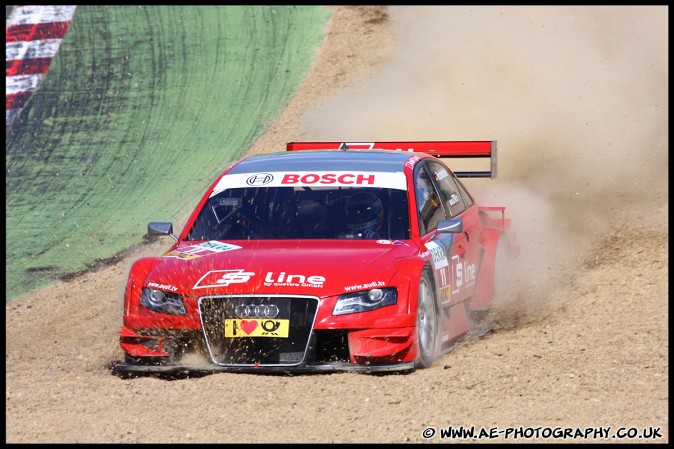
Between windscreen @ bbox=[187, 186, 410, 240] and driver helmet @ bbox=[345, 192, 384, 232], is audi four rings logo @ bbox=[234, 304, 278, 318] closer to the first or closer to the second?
windscreen @ bbox=[187, 186, 410, 240]

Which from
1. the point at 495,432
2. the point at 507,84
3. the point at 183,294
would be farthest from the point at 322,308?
the point at 507,84

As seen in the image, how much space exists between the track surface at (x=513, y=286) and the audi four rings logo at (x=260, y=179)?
1.56 meters

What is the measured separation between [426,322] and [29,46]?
47.6 ft

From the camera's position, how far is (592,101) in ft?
56.0

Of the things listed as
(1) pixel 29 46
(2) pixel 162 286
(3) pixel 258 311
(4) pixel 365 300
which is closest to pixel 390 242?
(4) pixel 365 300

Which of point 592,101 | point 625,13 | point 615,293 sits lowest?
point 615,293

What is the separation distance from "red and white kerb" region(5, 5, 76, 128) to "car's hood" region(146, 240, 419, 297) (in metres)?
10.8

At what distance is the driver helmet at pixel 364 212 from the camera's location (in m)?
8.00

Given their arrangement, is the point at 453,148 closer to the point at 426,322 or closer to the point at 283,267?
the point at 426,322

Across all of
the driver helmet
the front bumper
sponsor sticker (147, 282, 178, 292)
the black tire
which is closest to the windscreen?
the driver helmet

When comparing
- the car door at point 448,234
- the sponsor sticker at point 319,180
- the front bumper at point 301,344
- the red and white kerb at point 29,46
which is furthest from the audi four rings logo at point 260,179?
the red and white kerb at point 29,46

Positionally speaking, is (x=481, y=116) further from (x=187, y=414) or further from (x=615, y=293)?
(x=187, y=414)

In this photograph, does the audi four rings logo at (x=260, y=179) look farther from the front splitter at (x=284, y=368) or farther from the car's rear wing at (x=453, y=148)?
the car's rear wing at (x=453, y=148)

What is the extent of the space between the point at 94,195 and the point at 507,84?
6.48 meters
